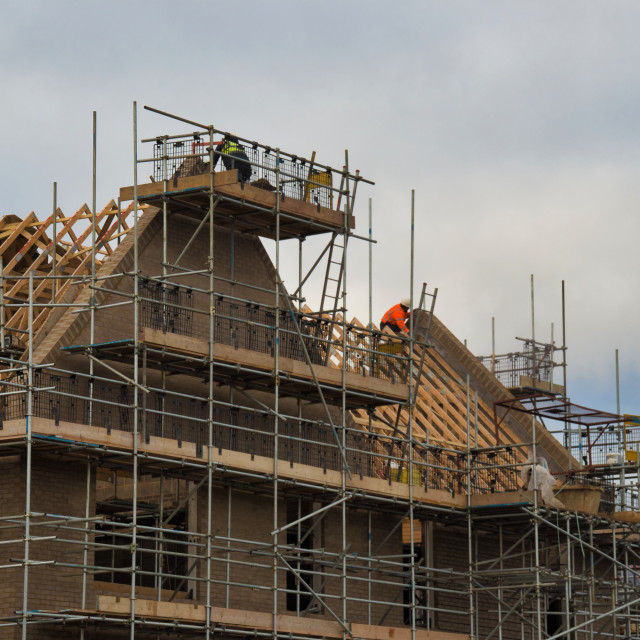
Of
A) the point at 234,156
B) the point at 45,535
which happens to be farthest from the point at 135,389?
the point at 234,156

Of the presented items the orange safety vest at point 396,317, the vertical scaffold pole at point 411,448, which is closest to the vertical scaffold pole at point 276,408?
the vertical scaffold pole at point 411,448

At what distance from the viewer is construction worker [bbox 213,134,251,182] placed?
33.2m

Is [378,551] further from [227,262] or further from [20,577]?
[20,577]

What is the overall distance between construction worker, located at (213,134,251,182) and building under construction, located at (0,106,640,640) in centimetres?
Answer: 6

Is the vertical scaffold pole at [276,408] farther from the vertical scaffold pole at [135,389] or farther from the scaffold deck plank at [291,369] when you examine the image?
the vertical scaffold pole at [135,389]

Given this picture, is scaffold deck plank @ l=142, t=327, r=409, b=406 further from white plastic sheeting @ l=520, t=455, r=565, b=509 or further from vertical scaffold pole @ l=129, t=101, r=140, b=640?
white plastic sheeting @ l=520, t=455, r=565, b=509

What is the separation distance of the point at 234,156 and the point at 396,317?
812cm

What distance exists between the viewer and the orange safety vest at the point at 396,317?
39531 mm

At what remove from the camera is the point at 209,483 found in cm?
3095

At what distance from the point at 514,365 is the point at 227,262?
12803 mm

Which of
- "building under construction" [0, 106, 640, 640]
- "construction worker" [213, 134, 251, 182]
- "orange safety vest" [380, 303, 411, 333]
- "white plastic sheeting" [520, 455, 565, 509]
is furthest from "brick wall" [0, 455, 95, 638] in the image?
"orange safety vest" [380, 303, 411, 333]

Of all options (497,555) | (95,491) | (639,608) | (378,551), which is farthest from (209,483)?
(639,608)

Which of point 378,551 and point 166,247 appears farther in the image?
point 378,551

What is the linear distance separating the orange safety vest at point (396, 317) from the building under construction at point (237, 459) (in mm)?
1469
